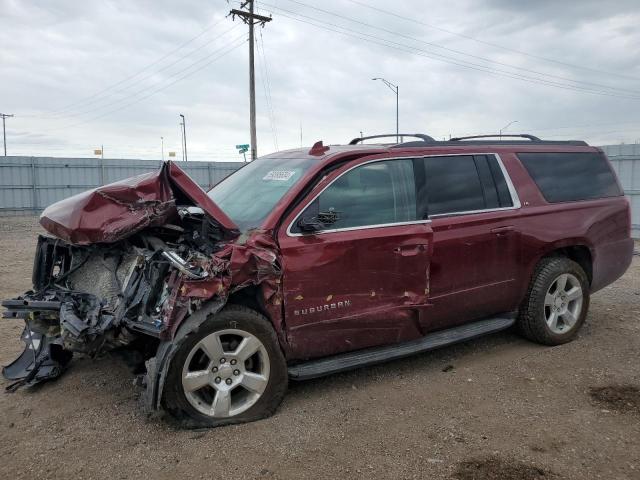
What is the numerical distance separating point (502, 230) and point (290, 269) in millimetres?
2056

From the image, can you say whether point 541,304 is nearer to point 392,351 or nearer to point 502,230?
point 502,230

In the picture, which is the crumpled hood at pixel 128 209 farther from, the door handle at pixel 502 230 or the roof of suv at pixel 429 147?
the door handle at pixel 502 230

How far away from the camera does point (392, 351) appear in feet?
13.3

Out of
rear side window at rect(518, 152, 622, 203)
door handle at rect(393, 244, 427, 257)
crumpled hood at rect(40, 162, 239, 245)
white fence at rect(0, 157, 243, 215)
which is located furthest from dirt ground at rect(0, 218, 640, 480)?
white fence at rect(0, 157, 243, 215)

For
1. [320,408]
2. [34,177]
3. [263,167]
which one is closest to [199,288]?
[320,408]

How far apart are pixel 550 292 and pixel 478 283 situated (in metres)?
1.00

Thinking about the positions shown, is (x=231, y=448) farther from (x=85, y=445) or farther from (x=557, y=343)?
(x=557, y=343)

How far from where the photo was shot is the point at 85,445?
3244mm

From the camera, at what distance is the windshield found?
153 inches

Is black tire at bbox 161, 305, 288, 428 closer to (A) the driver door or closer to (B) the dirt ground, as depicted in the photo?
(B) the dirt ground

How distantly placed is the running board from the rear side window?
1311mm

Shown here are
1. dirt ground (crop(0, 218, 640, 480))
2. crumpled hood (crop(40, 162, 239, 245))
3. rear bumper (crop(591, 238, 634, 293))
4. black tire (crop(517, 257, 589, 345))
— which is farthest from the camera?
rear bumper (crop(591, 238, 634, 293))

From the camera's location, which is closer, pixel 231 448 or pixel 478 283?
pixel 231 448

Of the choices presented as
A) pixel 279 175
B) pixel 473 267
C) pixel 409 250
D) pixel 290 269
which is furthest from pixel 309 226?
pixel 473 267
